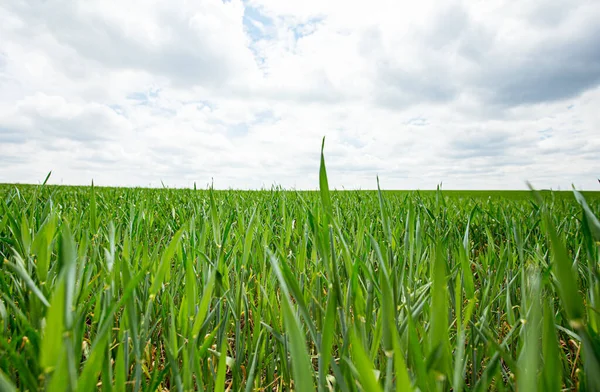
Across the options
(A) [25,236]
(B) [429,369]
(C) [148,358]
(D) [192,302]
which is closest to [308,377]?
(B) [429,369]

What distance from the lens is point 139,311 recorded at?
1.01 metres

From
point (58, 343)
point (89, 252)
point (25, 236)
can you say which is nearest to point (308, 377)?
point (58, 343)

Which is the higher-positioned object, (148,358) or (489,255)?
(489,255)

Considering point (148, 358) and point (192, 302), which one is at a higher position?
point (192, 302)

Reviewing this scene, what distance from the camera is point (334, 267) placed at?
0.63 metres

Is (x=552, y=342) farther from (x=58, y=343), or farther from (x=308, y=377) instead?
(x=58, y=343)

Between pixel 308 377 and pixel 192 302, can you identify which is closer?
pixel 308 377

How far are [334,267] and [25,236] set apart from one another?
1.01 meters

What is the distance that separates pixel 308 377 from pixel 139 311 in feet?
2.46

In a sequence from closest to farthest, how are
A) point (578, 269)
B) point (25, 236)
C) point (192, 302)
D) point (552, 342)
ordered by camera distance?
point (552, 342)
point (192, 302)
point (25, 236)
point (578, 269)

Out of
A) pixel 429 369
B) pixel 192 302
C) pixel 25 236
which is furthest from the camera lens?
pixel 25 236

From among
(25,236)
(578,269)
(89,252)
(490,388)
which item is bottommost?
(490,388)

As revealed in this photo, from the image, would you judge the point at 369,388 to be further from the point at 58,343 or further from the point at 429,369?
the point at 58,343

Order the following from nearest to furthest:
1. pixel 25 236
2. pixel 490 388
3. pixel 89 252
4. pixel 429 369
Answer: pixel 429 369, pixel 490 388, pixel 25 236, pixel 89 252
